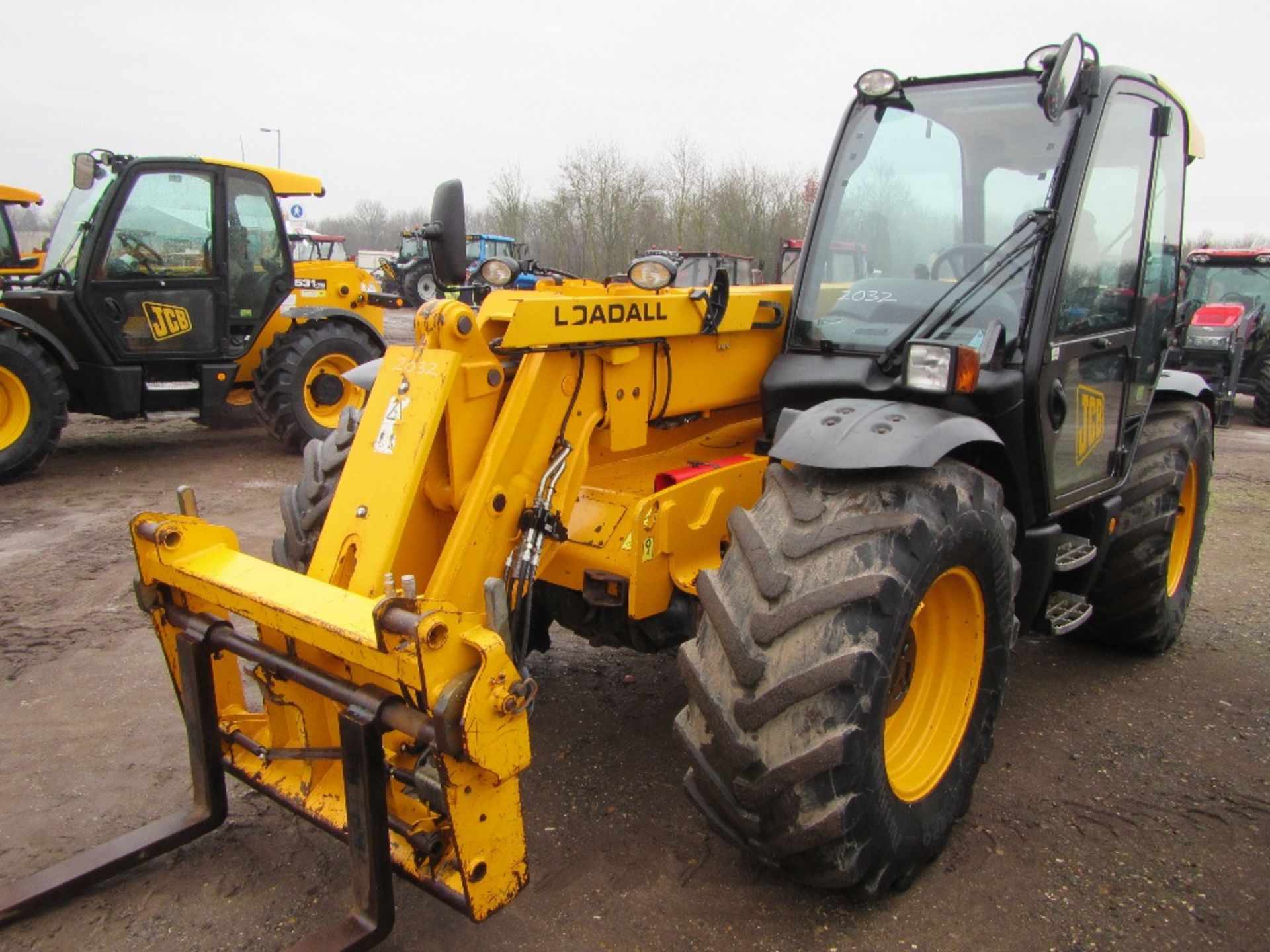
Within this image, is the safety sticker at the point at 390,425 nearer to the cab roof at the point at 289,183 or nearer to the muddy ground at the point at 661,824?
the muddy ground at the point at 661,824

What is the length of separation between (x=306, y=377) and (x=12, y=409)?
2345 mm

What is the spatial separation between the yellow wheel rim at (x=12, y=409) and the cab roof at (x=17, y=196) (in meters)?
4.09

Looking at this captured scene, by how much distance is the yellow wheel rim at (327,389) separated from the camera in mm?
9125

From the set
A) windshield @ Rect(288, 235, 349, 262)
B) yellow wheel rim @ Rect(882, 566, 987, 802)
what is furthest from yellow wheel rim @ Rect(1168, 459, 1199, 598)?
windshield @ Rect(288, 235, 349, 262)

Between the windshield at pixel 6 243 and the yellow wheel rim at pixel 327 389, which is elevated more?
the windshield at pixel 6 243

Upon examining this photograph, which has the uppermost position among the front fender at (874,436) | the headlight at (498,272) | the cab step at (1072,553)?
the headlight at (498,272)

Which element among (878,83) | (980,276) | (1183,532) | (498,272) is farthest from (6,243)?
(1183,532)

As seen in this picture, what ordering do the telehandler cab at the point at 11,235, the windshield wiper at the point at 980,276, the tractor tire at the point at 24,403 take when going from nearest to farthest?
1. the windshield wiper at the point at 980,276
2. the tractor tire at the point at 24,403
3. the telehandler cab at the point at 11,235

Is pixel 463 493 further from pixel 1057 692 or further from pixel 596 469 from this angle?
pixel 1057 692

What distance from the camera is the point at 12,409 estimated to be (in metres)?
7.84

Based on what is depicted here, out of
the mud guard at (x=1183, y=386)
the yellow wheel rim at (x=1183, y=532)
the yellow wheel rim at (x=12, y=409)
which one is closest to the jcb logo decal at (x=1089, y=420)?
the mud guard at (x=1183, y=386)

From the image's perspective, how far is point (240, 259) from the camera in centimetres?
885

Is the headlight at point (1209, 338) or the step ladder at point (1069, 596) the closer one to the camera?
the step ladder at point (1069, 596)

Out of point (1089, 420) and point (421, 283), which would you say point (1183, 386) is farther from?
point (421, 283)
